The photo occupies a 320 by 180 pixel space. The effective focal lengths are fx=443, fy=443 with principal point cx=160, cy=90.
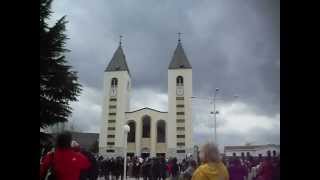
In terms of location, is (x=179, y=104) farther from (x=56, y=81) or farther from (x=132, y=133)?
(x=56, y=81)

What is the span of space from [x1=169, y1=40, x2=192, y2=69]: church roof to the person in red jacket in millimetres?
746

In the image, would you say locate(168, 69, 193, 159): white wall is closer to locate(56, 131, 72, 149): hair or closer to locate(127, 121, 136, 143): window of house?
locate(127, 121, 136, 143): window of house

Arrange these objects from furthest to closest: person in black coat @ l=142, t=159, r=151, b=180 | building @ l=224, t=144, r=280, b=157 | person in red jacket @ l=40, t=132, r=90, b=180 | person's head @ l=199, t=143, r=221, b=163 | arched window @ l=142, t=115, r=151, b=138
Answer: arched window @ l=142, t=115, r=151, b=138 → person in black coat @ l=142, t=159, r=151, b=180 → building @ l=224, t=144, r=280, b=157 → person in red jacket @ l=40, t=132, r=90, b=180 → person's head @ l=199, t=143, r=221, b=163

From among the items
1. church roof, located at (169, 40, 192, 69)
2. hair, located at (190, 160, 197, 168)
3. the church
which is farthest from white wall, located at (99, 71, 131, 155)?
hair, located at (190, 160, 197, 168)

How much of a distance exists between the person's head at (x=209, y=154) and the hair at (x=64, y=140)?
2.59ft

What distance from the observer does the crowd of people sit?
205cm

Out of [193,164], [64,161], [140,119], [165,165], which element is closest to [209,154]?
[193,164]

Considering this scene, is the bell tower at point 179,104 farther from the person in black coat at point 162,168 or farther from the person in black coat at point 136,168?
the person in black coat at point 136,168

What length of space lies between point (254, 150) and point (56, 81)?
1390mm

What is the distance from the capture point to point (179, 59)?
2.61 metres

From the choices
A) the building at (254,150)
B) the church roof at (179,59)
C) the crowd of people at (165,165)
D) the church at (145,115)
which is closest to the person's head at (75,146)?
the crowd of people at (165,165)
